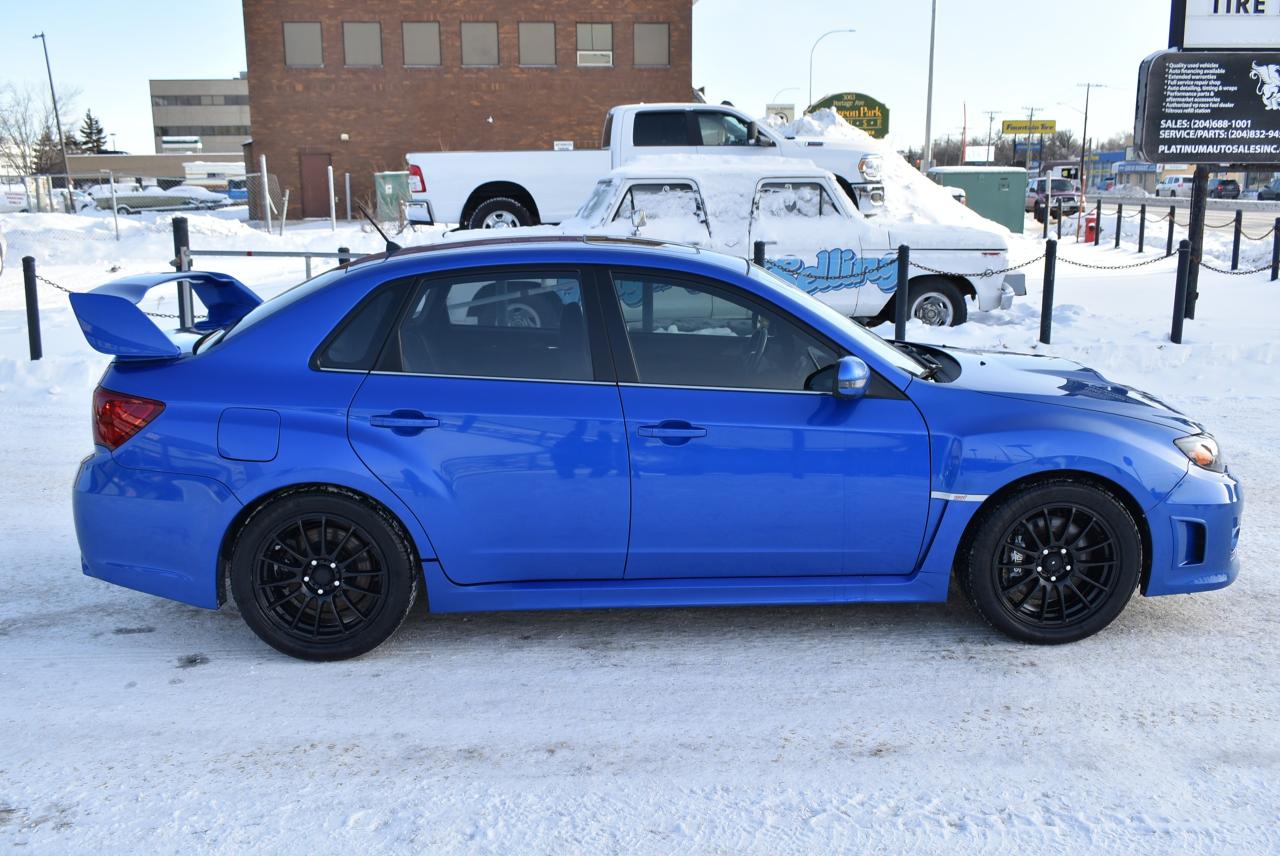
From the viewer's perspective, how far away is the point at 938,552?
173 inches

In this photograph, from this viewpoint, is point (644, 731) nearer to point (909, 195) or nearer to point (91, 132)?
point (909, 195)

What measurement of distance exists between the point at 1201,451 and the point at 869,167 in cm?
1307

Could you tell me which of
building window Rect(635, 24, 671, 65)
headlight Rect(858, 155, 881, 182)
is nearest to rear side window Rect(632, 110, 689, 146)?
headlight Rect(858, 155, 881, 182)

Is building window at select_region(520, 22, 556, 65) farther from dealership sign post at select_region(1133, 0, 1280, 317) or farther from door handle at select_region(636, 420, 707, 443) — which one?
door handle at select_region(636, 420, 707, 443)

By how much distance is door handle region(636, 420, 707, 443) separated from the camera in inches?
167

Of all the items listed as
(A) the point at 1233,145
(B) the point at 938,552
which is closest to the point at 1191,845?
(B) the point at 938,552

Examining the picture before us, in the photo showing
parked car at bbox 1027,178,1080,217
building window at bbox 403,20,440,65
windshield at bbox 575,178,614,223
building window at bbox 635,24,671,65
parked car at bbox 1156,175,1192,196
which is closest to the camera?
windshield at bbox 575,178,614,223

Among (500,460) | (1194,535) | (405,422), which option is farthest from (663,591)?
(1194,535)

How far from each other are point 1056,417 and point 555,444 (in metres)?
1.90

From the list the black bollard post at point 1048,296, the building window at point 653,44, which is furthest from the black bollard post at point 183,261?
the building window at point 653,44

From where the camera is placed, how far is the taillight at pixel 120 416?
14.1ft

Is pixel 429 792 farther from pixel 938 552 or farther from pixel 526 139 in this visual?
pixel 526 139

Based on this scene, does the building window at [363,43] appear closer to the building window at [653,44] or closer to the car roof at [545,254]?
the building window at [653,44]

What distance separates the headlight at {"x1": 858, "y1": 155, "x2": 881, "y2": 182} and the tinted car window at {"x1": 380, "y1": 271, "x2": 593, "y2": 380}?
43.5 feet
